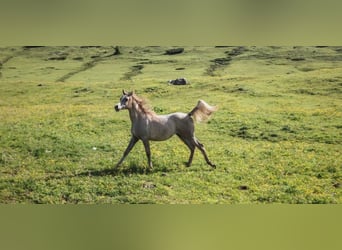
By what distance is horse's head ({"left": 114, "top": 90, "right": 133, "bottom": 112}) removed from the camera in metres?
4.39

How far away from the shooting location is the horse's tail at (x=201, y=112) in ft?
14.4

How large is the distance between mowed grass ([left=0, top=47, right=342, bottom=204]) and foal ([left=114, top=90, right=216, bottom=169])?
0.05 meters

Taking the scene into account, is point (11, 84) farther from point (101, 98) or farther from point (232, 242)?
point (232, 242)

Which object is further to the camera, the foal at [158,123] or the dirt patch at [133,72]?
the dirt patch at [133,72]

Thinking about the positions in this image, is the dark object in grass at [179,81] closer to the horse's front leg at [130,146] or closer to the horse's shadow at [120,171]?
the horse's front leg at [130,146]

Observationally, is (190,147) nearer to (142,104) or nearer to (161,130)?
(161,130)

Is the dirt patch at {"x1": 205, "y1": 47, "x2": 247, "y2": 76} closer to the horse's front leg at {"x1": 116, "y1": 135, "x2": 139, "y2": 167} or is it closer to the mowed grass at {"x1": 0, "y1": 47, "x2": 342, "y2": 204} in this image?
the mowed grass at {"x1": 0, "y1": 47, "x2": 342, "y2": 204}

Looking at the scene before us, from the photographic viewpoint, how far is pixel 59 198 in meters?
4.35

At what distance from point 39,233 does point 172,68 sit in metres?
1.61

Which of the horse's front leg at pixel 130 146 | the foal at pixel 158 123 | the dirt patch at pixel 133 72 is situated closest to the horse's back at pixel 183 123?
the foal at pixel 158 123

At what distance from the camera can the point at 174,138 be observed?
444cm

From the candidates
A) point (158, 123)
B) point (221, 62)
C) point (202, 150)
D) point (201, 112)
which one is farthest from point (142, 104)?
point (221, 62)

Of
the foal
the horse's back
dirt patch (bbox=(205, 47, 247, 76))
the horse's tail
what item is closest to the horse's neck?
the foal
